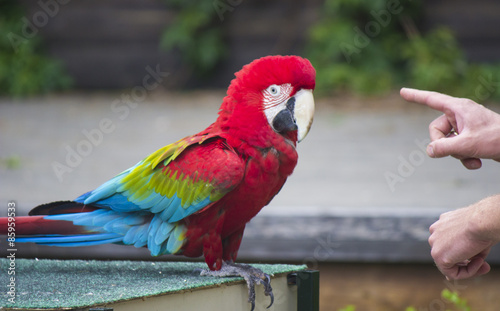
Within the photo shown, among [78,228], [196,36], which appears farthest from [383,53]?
[78,228]

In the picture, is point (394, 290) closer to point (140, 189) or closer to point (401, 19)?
point (140, 189)

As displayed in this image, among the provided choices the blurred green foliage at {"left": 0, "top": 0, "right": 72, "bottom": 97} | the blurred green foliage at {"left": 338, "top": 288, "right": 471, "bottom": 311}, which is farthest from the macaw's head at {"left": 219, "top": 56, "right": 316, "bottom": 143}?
the blurred green foliage at {"left": 0, "top": 0, "right": 72, "bottom": 97}

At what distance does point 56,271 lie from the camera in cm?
129

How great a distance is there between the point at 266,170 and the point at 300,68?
0.20 m

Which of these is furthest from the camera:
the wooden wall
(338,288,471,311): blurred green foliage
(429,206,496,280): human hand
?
the wooden wall

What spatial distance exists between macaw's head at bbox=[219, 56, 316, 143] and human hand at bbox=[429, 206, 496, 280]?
0.31 metres

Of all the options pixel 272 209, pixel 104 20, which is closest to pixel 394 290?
pixel 272 209

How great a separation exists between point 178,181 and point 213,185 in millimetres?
86

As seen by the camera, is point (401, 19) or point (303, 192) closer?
point (303, 192)

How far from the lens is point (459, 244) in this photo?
1.06 m

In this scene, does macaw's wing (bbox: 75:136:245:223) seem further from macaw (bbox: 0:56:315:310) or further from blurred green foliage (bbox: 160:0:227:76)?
blurred green foliage (bbox: 160:0:227:76)

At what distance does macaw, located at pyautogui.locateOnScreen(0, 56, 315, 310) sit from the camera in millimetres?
1155

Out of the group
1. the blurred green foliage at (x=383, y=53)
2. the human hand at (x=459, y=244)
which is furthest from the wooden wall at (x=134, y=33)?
the human hand at (x=459, y=244)

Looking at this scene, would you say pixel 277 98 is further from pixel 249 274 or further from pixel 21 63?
pixel 21 63
